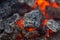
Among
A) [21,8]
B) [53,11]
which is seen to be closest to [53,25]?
[53,11]

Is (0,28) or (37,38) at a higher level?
(0,28)

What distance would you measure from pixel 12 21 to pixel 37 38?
33cm

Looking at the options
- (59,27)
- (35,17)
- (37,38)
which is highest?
(35,17)

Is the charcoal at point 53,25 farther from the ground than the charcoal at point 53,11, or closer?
closer

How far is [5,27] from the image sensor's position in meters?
1.74

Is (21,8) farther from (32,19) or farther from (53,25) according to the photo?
(53,25)

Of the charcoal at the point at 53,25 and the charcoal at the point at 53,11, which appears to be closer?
the charcoal at the point at 53,25

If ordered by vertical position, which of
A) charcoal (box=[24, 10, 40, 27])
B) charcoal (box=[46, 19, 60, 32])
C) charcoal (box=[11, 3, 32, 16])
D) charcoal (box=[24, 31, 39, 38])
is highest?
charcoal (box=[11, 3, 32, 16])

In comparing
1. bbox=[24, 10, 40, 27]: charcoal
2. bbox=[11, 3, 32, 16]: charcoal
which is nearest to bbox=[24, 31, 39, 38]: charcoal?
bbox=[24, 10, 40, 27]: charcoal

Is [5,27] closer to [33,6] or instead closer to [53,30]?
[33,6]

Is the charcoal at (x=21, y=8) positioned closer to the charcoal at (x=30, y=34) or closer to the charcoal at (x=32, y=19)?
the charcoal at (x=32, y=19)

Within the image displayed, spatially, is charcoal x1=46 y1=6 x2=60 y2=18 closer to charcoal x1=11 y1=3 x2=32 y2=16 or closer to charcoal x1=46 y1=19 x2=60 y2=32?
charcoal x1=46 y1=19 x2=60 y2=32

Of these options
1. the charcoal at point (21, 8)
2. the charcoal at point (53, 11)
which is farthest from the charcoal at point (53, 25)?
the charcoal at point (21, 8)

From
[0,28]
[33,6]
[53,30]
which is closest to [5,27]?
[0,28]
